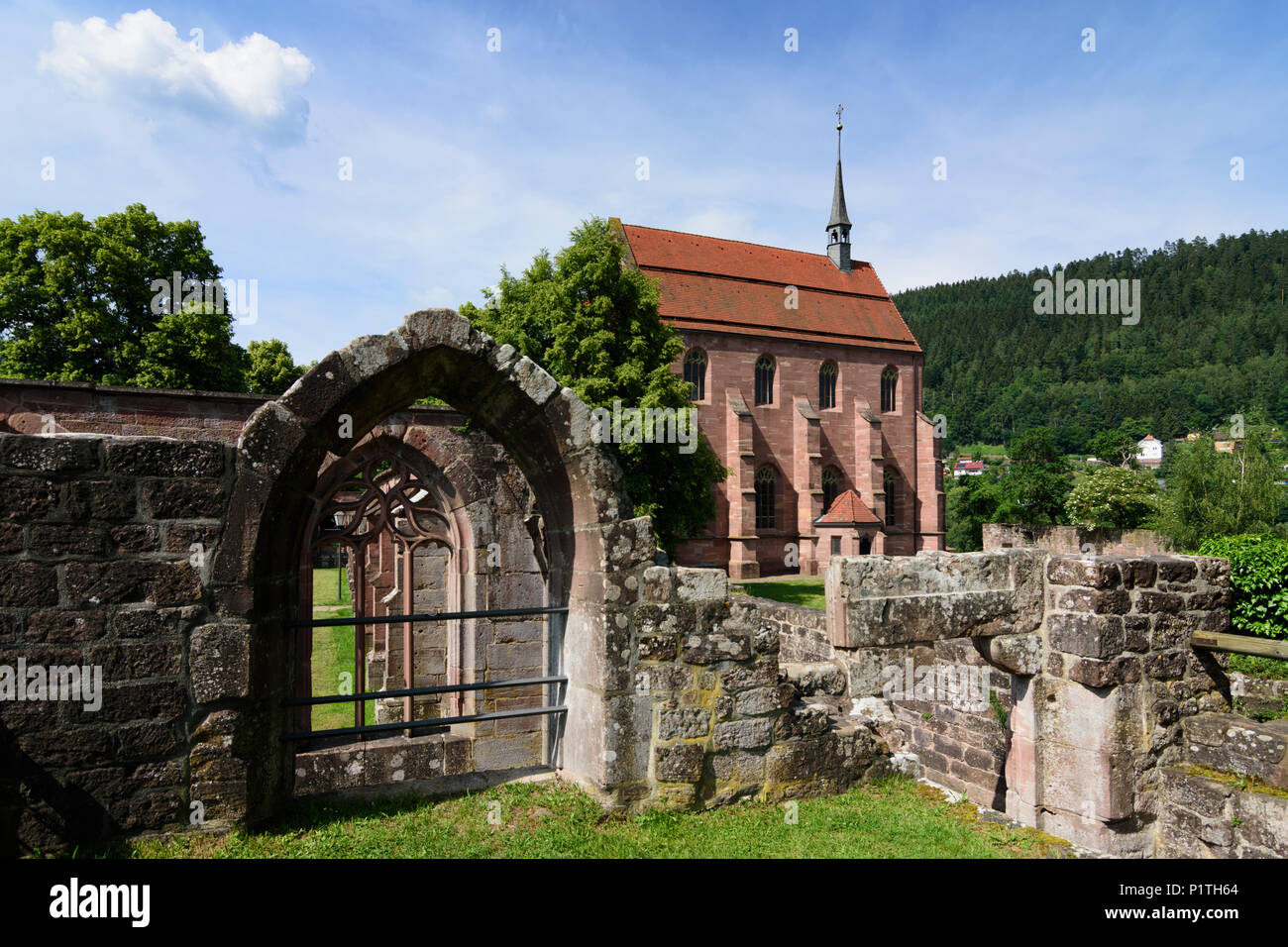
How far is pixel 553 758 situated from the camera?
5.08m

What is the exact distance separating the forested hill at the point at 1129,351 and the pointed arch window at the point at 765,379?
76.3m

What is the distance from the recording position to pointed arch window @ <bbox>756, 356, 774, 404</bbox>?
3634 cm

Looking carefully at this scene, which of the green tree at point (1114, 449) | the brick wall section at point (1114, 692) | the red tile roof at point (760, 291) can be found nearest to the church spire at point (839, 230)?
the red tile roof at point (760, 291)

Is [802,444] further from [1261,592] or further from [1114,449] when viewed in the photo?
[1114,449]

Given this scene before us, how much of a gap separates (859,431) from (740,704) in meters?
35.2

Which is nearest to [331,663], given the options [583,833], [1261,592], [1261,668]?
[583,833]

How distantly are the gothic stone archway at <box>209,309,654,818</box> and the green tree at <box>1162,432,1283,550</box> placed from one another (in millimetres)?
28218

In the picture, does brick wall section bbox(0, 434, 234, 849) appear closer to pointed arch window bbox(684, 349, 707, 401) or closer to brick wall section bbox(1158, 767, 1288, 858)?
brick wall section bbox(1158, 767, 1288, 858)

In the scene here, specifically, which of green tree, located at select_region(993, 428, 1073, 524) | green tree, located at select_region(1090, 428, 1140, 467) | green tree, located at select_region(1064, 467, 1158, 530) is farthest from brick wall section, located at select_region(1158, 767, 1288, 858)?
green tree, located at select_region(1090, 428, 1140, 467)

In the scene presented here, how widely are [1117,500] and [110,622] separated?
138ft

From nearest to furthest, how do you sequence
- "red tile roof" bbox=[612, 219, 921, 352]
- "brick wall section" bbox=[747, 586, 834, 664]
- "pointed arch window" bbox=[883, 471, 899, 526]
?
1. "brick wall section" bbox=[747, 586, 834, 664]
2. "red tile roof" bbox=[612, 219, 921, 352]
3. "pointed arch window" bbox=[883, 471, 899, 526]

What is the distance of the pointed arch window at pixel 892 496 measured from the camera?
39.2 metres

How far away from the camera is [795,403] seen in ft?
120

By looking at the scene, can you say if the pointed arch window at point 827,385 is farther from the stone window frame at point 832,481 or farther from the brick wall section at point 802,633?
the brick wall section at point 802,633
